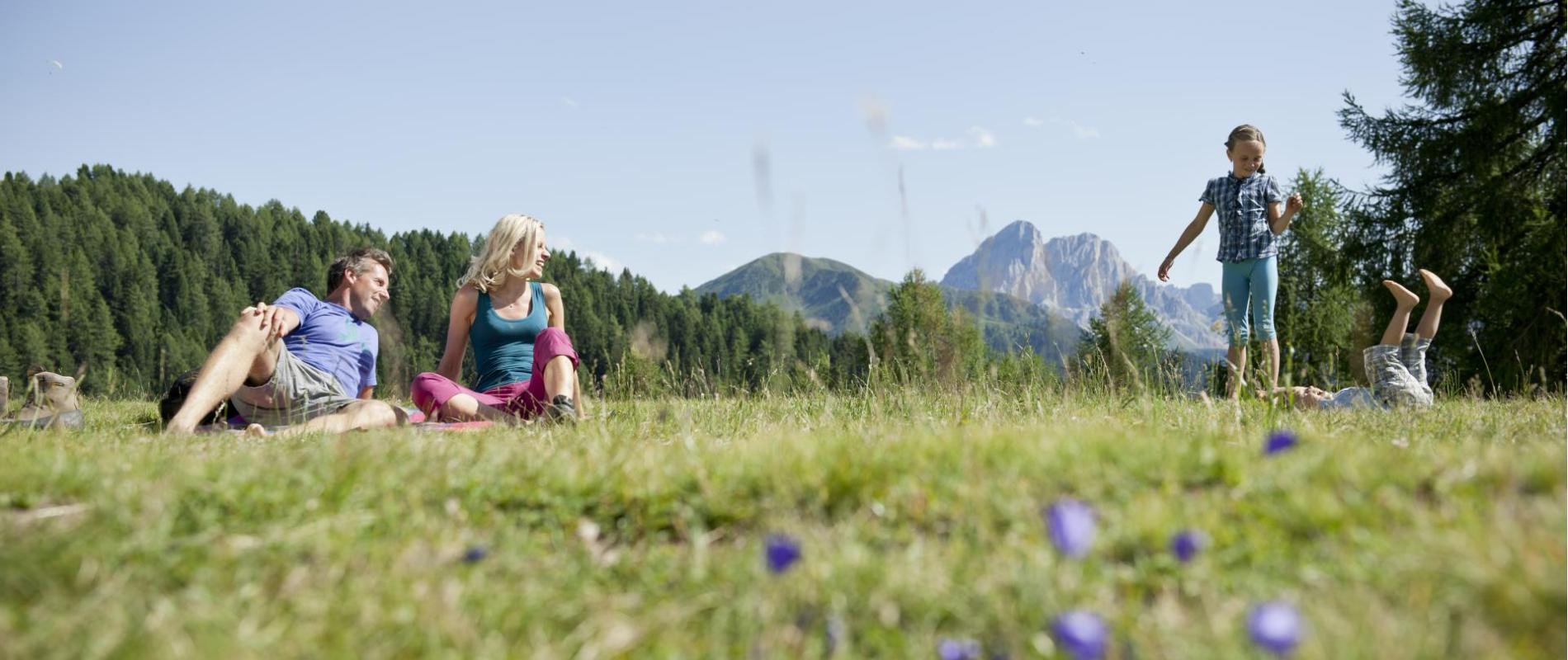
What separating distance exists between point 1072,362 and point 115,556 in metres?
6.23

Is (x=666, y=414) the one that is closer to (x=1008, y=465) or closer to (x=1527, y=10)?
(x=1008, y=465)

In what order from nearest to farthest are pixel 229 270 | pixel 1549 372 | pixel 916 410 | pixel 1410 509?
pixel 1410 509, pixel 916 410, pixel 1549 372, pixel 229 270

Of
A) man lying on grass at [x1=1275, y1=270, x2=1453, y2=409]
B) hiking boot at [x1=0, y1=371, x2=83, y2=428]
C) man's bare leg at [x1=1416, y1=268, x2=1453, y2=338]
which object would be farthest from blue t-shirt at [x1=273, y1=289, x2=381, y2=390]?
man's bare leg at [x1=1416, y1=268, x2=1453, y2=338]

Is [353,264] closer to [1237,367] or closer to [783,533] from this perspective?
[783,533]

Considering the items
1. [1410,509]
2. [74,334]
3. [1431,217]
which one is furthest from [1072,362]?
[74,334]

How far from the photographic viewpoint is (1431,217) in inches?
699

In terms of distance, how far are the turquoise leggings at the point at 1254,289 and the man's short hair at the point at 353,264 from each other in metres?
6.37

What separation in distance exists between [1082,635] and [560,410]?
4430 millimetres

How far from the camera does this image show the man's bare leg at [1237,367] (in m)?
5.16

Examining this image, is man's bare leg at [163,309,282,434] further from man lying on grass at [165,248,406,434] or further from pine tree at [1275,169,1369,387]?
pine tree at [1275,169,1369,387]

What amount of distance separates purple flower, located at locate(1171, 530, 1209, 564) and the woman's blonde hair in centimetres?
567

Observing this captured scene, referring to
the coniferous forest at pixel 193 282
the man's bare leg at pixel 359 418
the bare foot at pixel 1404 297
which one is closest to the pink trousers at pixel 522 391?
the man's bare leg at pixel 359 418

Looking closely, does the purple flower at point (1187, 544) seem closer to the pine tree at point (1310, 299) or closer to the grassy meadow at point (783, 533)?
the grassy meadow at point (783, 533)

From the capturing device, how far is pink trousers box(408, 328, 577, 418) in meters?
6.05
